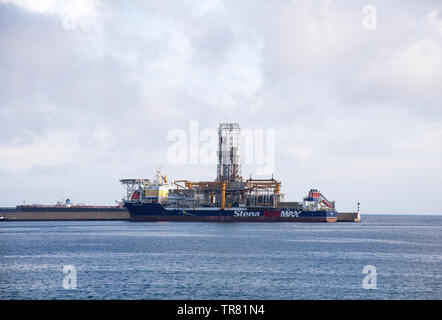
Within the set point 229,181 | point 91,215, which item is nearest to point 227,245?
point 229,181

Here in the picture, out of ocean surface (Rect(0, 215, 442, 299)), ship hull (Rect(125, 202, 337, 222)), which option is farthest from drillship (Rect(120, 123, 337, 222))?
ocean surface (Rect(0, 215, 442, 299))

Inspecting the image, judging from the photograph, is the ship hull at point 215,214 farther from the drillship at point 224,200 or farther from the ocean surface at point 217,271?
the ocean surface at point 217,271

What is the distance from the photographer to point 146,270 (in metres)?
46.1

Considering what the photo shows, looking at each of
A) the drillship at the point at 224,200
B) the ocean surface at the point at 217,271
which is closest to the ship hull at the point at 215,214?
the drillship at the point at 224,200

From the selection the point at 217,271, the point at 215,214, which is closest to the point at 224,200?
the point at 215,214

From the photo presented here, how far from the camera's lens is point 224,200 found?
135125mm

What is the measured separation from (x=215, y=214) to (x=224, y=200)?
4.40 metres

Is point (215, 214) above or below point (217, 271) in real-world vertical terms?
above

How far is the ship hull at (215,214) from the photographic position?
134750mm

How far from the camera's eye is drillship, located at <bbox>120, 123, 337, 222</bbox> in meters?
136

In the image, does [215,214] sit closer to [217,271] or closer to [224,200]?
[224,200]

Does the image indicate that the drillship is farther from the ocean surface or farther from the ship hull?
the ocean surface
